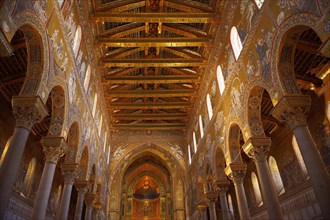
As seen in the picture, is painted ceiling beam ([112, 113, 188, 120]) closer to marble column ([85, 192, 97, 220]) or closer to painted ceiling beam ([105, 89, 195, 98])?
painted ceiling beam ([105, 89, 195, 98])

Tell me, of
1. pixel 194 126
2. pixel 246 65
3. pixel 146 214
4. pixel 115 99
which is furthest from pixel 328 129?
pixel 146 214

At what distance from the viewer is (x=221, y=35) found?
13.5 meters

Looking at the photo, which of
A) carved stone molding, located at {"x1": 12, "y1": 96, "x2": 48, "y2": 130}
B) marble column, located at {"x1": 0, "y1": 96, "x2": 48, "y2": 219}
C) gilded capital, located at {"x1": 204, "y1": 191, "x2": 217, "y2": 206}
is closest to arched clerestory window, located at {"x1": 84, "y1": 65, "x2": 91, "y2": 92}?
marble column, located at {"x1": 0, "y1": 96, "x2": 48, "y2": 219}

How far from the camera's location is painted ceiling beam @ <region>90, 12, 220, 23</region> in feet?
41.3

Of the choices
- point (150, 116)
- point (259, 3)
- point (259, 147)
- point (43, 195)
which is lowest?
point (43, 195)

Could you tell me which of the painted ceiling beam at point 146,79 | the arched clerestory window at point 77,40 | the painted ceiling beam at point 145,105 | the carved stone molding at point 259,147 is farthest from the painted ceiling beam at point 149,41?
the carved stone molding at point 259,147

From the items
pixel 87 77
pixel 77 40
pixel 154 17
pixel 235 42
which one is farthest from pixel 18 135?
pixel 235 42

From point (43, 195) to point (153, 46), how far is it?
31.4 ft

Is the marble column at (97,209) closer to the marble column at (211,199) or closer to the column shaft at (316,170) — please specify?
the marble column at (211,199)

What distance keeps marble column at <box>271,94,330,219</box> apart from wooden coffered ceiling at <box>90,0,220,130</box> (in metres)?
7.08

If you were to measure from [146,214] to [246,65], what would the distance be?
2460 centimetres

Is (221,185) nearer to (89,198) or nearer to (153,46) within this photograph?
(89,198)

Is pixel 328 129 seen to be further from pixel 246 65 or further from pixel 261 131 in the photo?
pixel 246 65

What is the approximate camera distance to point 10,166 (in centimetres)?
641
